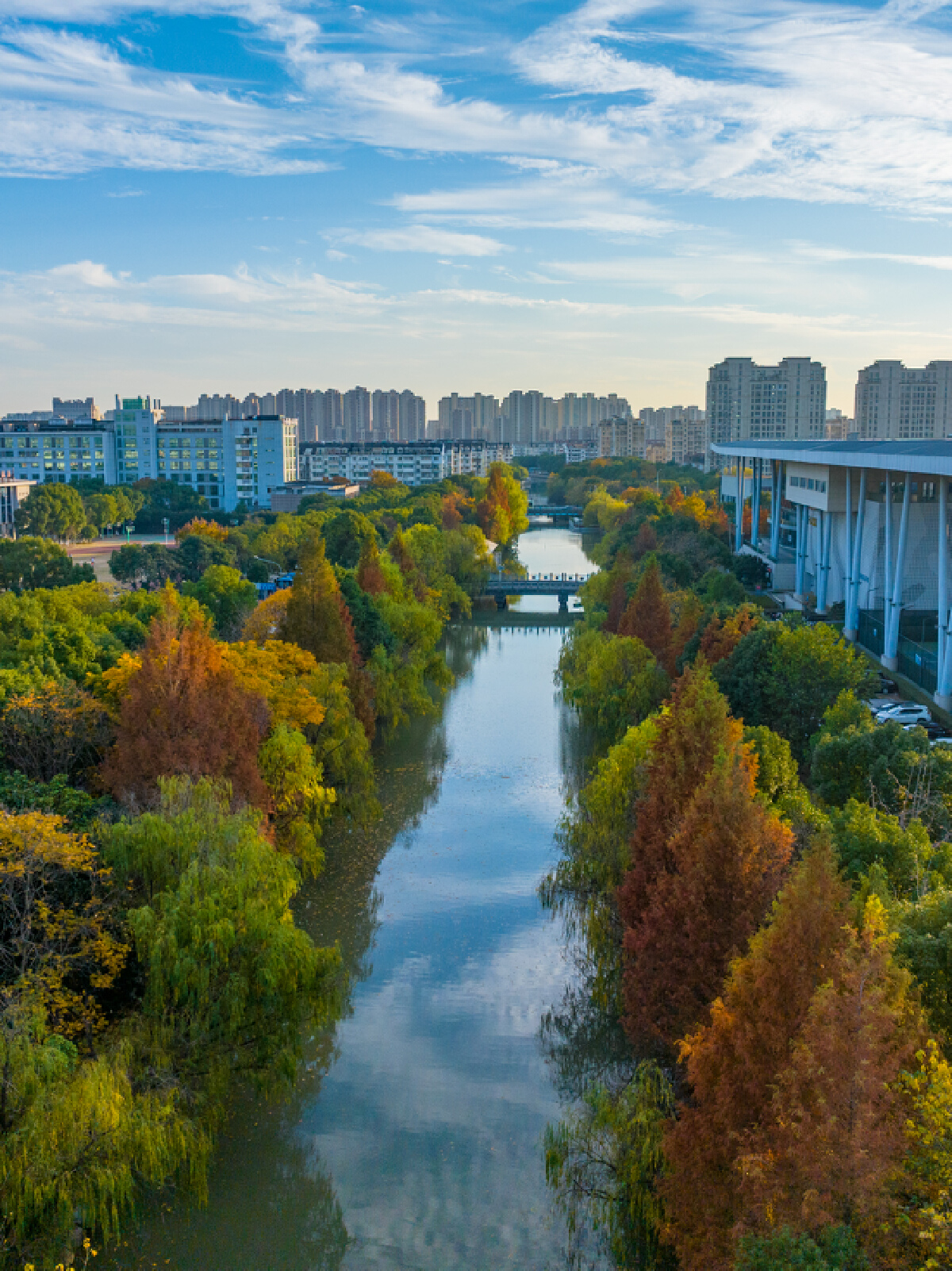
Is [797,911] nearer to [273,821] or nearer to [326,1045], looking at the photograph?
[326,1045]

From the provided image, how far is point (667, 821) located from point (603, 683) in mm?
11971

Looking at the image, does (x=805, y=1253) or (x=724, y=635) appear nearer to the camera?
(x=805, y=1253)

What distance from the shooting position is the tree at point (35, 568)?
39375 mm

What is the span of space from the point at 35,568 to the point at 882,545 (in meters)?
27.9

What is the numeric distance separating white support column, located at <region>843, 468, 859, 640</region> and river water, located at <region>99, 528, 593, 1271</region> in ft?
44.2

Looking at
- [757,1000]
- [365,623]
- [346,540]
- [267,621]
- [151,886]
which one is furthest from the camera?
[346,540]

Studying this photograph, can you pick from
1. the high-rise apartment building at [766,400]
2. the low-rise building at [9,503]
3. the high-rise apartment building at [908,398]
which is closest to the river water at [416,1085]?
the low-rise building at [9,503]

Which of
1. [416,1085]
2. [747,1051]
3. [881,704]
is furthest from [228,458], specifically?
[747,1051]

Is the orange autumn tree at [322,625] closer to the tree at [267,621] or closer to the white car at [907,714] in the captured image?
the tree at [267,621]

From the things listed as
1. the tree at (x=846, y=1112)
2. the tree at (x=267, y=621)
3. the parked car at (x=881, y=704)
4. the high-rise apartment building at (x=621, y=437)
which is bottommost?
the parked car at (x=881, y=704)

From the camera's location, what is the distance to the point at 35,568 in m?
39.8

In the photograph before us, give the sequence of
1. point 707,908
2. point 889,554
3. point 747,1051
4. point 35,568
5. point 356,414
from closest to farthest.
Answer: point 747,1051
point 707,908
point 889,554
point 35,568
point 356,414

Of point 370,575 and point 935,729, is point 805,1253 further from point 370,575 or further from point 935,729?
point 370,575

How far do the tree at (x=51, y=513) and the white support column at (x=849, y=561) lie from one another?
46.3m
